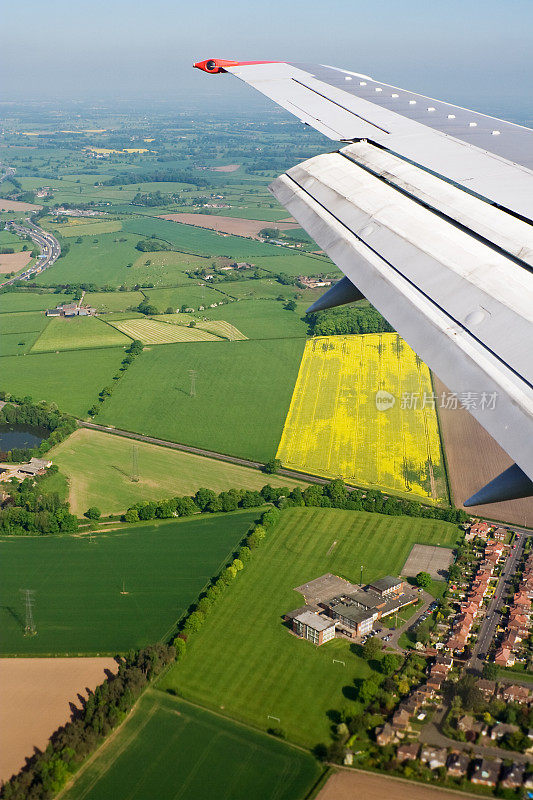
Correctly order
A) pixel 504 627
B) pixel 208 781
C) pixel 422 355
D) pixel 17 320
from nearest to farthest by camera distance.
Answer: pixel 422 355, pixel 208 781, pixel 504 627, pixel 17 320

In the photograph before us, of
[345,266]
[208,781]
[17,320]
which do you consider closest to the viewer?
[345,266]

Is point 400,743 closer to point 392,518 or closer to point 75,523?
point 392,518

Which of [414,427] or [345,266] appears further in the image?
[414,427]

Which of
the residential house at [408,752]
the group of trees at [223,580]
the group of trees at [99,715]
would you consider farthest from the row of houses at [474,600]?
the group of trees at [99,715]

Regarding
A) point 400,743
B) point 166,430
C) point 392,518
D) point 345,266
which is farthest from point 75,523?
point 345,266

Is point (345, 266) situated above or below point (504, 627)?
above

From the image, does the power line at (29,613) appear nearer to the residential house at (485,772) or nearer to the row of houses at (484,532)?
the residential house at (485,772)

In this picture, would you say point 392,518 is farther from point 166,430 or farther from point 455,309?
point 455,309
